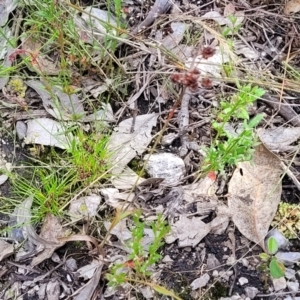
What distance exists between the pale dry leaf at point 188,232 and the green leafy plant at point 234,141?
0.59 feet

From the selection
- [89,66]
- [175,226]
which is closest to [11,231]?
[175,226]

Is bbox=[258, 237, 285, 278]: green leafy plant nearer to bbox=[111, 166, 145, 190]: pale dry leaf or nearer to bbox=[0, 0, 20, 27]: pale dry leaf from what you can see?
bbox=[111, 166, 145, 190]: pale dry leaf

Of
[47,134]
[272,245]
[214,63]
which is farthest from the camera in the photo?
[214,63]

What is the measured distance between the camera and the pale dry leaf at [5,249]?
5.62 feet

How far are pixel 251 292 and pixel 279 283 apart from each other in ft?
0.30

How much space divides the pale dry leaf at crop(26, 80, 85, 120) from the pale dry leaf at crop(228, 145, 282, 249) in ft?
1.98

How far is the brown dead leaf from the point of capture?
2221mm

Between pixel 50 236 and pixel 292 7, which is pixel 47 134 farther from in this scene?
pixel 292 7

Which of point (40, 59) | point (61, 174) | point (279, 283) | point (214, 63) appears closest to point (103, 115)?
point (61, 174)

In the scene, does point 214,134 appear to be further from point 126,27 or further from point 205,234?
point 126,27

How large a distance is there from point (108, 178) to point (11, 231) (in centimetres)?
36

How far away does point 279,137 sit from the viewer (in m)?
1.95

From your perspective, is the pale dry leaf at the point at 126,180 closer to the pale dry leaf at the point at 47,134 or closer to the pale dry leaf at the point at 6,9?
the pale dry leaf at the point at 47,134

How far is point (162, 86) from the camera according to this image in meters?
2.06
